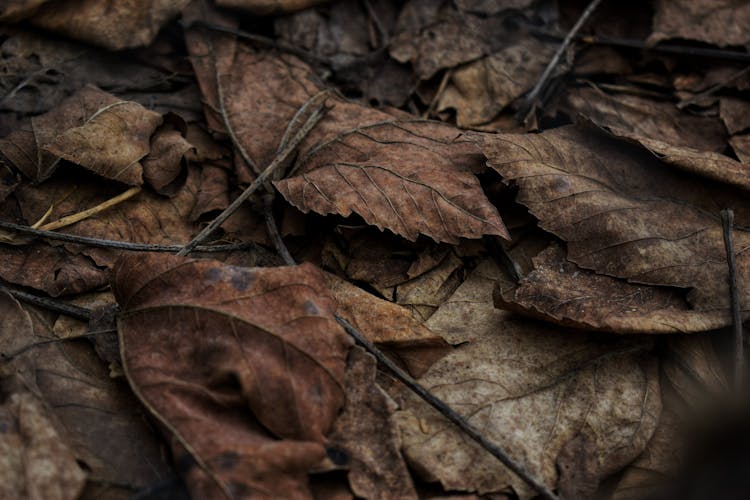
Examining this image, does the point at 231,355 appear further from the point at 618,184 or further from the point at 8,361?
the point at 618,184

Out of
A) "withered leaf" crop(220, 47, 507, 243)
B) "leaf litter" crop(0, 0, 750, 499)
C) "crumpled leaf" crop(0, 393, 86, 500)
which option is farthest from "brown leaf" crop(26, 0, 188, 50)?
"crumpled leaf" crop(0, 393, 86, 500)

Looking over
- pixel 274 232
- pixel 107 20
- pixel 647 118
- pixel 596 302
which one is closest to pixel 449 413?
pixel 596 302

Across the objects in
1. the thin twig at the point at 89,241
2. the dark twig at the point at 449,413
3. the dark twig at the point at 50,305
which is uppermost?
the dark twig at the point at 449,413

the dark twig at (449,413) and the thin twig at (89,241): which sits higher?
the dark twig at (449,413)

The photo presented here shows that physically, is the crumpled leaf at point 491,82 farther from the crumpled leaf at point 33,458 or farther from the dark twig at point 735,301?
the crumpled leaf at point 33,458

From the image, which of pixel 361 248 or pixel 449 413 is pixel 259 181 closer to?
pixel 361 248

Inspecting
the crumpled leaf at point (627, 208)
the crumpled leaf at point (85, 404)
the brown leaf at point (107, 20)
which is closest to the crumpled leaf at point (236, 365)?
the crumpled leaf at point (85, 404)
